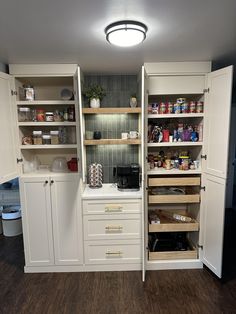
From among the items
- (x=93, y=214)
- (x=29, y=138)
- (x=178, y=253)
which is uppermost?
(x=29, y=138)

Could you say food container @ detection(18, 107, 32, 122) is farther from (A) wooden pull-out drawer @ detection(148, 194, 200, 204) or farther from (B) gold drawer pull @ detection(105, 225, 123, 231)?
(A) wooden pull-out drawer @ detection(148, 194, 200, 204)

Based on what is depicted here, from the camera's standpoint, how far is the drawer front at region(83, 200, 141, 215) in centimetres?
227

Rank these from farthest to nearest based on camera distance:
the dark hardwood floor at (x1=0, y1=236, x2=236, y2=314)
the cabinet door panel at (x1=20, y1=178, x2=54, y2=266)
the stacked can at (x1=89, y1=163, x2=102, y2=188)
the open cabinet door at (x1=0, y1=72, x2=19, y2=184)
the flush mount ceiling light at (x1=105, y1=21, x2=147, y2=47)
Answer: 1. the stacked can at (x1=89, y1=163, x2=102, y2=188)
2. the cabinet door panel at (x1=20, y1=178, x2=54, y2=266)
3. the open cabinet door at (x1=0, y1=72, x2=19, y2=184)
4. the dark hardwood floor at (x1=0, y1=236, x2=236, y2=314)
5. the flush mount ceiling light at (x1=105, y1=21, x2=147, y2=47)

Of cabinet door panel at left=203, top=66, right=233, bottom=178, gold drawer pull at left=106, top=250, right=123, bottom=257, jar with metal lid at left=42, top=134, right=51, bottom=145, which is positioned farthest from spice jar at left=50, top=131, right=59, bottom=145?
cabinet door panel at left=203, top=66, right=233, bottom=178

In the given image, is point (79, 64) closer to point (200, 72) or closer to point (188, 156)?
point (200, 72)

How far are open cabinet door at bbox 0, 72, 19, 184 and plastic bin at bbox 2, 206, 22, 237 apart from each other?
1.23 meters

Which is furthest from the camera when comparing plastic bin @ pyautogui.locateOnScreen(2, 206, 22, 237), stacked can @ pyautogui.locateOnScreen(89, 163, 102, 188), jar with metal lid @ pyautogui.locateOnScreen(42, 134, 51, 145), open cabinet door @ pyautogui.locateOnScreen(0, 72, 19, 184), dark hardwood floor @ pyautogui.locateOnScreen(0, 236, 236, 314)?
plastic bin @ pyautogui.locateOnScreen(2, 206, 22, 237)

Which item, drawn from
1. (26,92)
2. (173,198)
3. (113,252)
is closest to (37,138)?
(26,92)

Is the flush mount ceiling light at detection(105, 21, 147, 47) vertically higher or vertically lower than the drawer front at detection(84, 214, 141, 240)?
higher

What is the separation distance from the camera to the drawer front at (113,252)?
2324mm

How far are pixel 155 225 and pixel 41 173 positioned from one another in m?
1.39

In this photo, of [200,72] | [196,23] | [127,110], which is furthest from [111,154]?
[196,23]

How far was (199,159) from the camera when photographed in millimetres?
2328

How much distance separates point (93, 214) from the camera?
7.48ft
